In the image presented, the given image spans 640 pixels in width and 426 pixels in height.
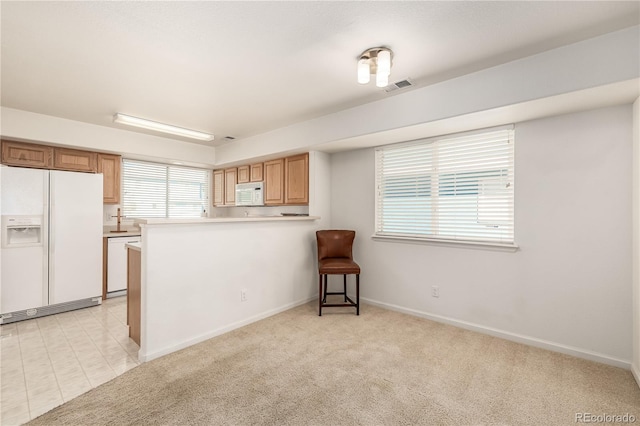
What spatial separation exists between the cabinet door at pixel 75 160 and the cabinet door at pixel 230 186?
2080 mm

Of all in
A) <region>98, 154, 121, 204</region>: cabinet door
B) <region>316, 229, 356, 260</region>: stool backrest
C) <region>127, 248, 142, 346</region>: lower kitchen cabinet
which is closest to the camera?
<region>127, 248, 142, 346</region>: lower kitchen cabinet

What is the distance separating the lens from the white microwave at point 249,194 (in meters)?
4.96

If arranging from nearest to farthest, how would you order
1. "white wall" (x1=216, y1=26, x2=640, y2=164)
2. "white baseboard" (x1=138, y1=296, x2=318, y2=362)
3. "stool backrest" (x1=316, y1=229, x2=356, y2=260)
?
"white wall" (x1=216, y1=26, x2=640, y2=164)
"white baseboard" (x1=138, y1=296, x2=318, y2=362)
"stool backrest" (x1=316, y1=229, x2=356, y2=260)

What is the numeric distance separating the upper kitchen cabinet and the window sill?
262cm

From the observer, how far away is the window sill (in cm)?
289

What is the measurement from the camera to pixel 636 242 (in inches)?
86.0

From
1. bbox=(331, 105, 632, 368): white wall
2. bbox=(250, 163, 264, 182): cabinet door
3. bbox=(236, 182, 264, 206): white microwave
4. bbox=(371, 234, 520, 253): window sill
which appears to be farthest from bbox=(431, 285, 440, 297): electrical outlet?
bbox=(250, 163, 264, 182): cabinet door

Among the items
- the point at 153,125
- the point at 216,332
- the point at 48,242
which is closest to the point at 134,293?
the point at 216,332

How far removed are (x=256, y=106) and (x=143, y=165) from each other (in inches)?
118

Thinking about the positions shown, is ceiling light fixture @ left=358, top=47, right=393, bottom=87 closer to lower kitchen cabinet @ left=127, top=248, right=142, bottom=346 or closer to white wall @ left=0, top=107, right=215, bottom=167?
lower kitchen cabinet @ left=127, top=248, right=142, bottom=346

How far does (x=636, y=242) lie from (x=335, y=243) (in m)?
2.78

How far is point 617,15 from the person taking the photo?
1773 millimetres

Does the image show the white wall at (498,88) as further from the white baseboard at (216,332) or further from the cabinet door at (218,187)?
the cabinet door at (218,187)

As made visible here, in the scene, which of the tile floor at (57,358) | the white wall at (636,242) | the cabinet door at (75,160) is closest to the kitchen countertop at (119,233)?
the cabinet door at (75,160)
